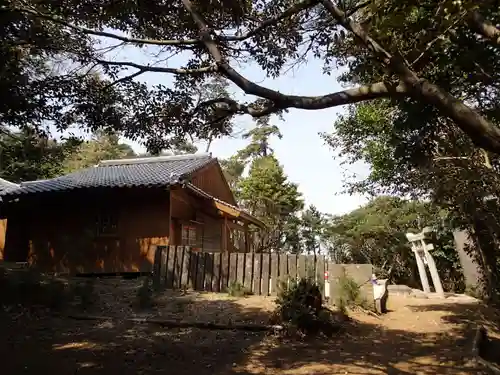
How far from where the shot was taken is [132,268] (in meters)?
14.2

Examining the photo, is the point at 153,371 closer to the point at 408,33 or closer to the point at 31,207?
the point at 408,33

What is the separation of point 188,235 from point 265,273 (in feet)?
23.7

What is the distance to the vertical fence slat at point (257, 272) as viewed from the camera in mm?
10031

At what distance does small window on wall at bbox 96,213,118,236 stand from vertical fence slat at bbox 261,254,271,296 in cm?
693

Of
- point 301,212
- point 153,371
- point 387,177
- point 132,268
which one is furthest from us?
point 301,212

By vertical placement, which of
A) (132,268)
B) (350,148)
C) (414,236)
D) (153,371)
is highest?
(350,148)

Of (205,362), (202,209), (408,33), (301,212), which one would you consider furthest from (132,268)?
(301,212)

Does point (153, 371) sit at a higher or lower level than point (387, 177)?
lower

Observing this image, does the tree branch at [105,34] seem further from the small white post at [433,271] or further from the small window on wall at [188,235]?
the small white post at [433,271]

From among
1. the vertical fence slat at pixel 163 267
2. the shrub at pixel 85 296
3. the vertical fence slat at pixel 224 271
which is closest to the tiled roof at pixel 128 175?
the vertical fence slat at pixel 163 267

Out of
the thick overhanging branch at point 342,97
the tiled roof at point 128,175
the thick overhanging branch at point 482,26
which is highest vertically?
the tiled roof at point 128,175

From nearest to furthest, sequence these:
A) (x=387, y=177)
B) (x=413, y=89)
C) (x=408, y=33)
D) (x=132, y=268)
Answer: (x=413, y=89) < (x=408, y=33) < (x=387, y=177) < (x=132, y=268)

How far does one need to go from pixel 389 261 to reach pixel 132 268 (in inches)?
527

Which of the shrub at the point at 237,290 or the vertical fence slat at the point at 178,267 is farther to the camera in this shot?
the vertical fence slat at the point at 178,267
